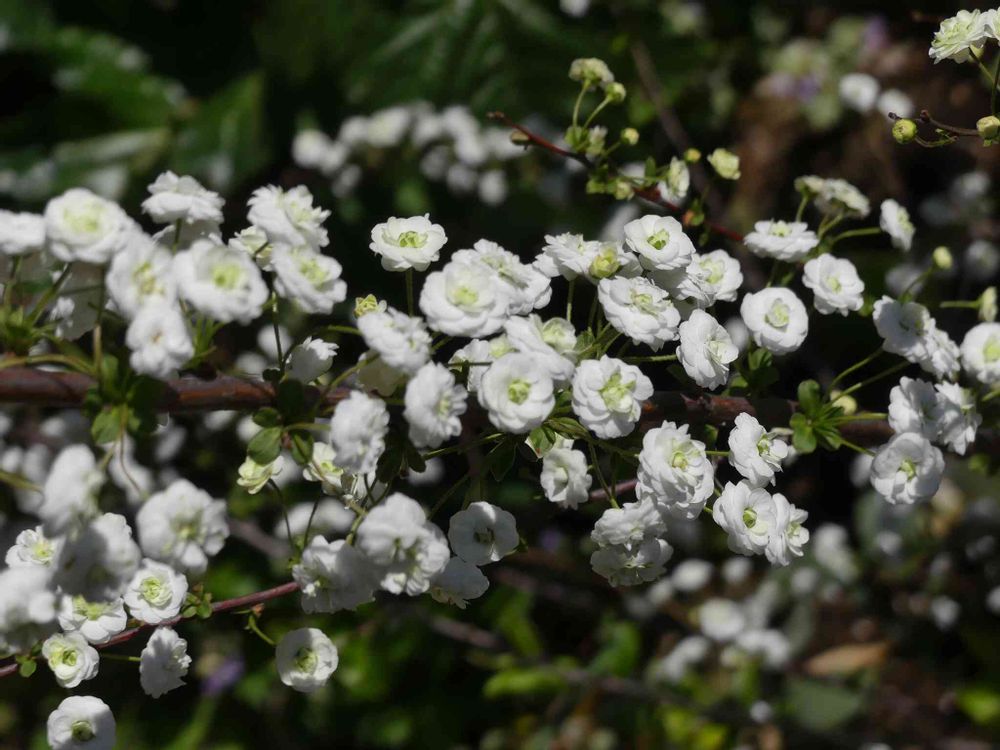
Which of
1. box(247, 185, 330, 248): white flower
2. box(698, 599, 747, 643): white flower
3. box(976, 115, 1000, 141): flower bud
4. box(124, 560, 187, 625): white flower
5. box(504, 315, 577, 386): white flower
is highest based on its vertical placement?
box(976, 115, 1000, 141): flower bud

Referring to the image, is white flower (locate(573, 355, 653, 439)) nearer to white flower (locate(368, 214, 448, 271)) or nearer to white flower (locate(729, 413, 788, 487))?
white flower (locate(729, 413, 788, 487))

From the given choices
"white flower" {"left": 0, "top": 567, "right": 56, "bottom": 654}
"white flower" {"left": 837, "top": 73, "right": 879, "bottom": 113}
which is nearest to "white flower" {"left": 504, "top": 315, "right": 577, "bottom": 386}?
"white flower" {"left": 0, "top": 567, "right": 56, "bottom": 654}

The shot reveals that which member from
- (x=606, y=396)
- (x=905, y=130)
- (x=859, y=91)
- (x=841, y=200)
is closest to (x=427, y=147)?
(x=859, y=91)

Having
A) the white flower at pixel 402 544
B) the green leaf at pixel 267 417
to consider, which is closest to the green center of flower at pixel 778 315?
the white flower at pixel 402 544

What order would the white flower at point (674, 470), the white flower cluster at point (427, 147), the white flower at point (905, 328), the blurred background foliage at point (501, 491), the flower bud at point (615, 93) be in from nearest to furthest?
1. the white flower at point (674, 470)
2. the white flower at point (905, 328)
3. the flower bud at point (615, 93)
4. the blurred background foliage at point (501, 491)
5. the white flower cluster at point (427, 147)

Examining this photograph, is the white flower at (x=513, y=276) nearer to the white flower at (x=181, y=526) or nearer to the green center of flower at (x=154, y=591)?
the white flower at (x=181, y=526)
